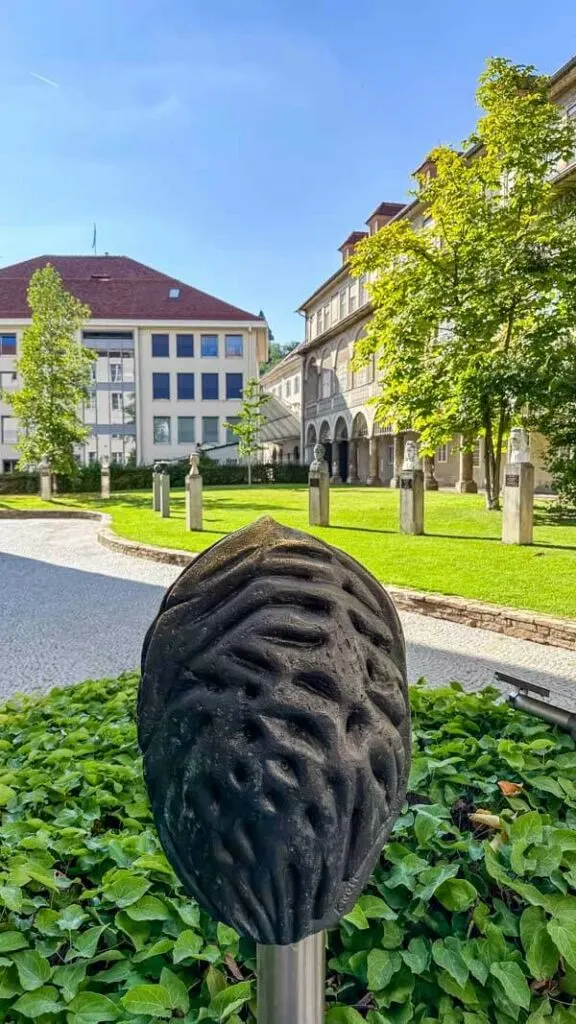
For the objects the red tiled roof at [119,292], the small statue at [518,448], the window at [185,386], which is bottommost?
the small statue at [518,448]

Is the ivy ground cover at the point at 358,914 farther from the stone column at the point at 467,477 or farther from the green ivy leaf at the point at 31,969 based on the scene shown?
the stone column at the point at 467,477

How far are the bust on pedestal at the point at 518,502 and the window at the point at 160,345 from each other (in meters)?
34.2

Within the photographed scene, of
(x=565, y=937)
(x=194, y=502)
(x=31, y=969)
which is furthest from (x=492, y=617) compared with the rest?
(x=194, y=502)

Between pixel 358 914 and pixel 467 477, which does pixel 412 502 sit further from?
pixel 467 477

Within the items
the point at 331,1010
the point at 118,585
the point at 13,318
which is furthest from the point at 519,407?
the point at 13,318

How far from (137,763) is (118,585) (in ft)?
19.6

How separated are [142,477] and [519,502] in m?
25.4

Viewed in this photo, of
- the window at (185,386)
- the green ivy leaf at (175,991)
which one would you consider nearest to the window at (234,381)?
the window at (185,386)

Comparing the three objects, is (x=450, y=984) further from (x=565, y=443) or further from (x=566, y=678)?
(x=565, y=443)

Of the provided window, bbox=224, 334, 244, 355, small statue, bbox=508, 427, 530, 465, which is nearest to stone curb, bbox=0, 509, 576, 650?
small statue, bbox=508, 427, 530, 465

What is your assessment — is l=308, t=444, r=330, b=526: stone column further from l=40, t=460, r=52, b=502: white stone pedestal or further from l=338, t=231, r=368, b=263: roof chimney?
l=338, t=231, r=368, b=263: roof chimney

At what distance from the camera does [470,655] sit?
5.46 meters

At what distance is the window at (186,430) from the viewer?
4166 cm

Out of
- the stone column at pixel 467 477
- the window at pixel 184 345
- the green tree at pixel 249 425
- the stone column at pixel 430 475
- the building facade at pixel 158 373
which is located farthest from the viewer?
the window at pixel 184 345
